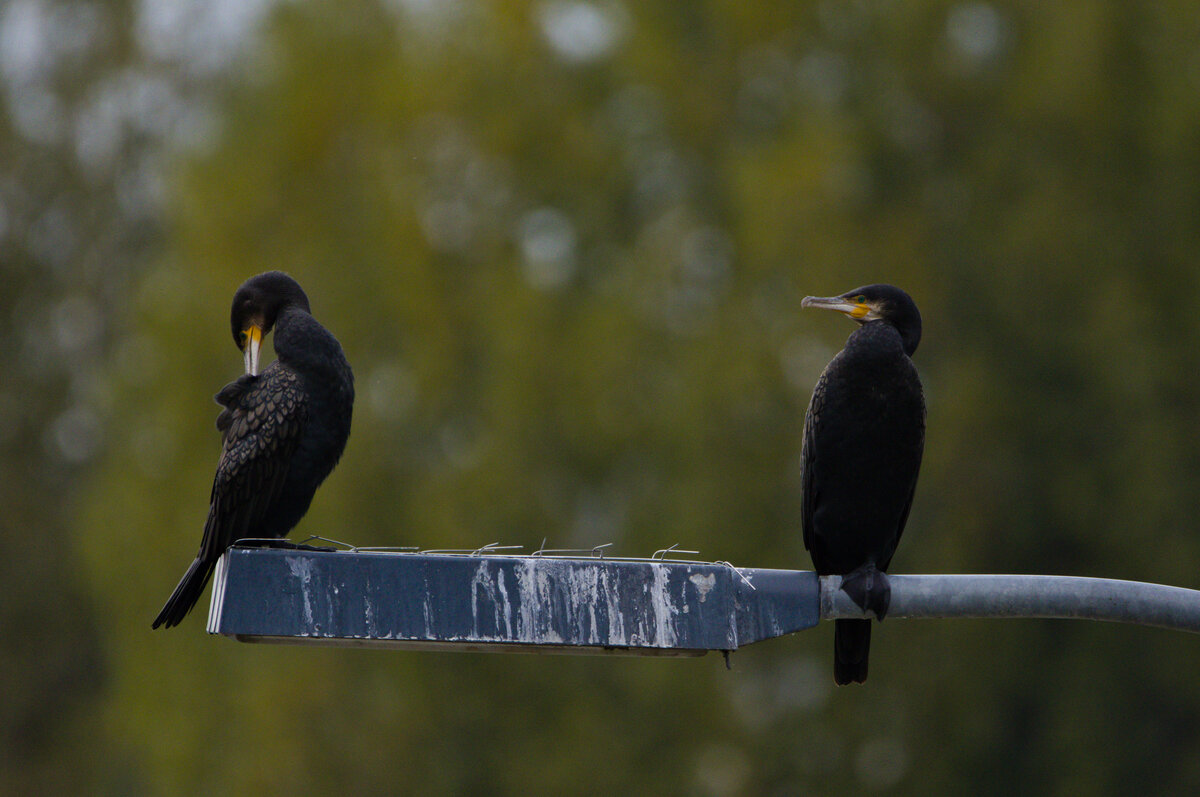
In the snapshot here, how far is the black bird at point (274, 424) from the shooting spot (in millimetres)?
3988

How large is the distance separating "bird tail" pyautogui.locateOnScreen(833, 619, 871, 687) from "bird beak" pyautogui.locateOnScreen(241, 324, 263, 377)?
1941 mm

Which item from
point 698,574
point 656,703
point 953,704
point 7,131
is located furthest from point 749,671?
point 7,131

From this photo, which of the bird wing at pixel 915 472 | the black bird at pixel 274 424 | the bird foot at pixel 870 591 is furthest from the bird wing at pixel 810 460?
the black bird at pixel 274 424

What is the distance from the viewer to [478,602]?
9.26 ft

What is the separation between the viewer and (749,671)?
10703 mm

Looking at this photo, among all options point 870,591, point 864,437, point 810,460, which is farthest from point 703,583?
point 810,460

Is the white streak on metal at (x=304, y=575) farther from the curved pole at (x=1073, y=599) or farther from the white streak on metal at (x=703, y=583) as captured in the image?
the curved pole at (x=1073, y=599)

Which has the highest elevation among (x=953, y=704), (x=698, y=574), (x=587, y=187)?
(x=587, y=187)

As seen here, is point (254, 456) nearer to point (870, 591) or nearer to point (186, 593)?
point (186, 593)

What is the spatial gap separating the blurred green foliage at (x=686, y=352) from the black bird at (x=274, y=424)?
6169mm

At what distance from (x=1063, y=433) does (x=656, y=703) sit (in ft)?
11.9

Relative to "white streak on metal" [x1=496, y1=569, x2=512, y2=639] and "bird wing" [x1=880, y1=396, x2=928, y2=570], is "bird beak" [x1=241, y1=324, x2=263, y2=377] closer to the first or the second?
"white streak on metal" [x1=496, y1=569, x2=512, y2=639]

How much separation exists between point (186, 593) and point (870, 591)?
1827mm

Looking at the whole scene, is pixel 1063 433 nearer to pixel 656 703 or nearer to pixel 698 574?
pixel 656 703
